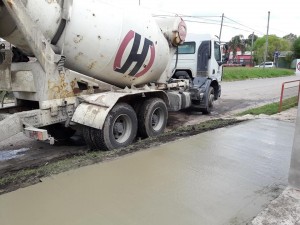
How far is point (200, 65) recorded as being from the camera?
10.7 meters

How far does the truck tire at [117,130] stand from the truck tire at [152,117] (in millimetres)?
407

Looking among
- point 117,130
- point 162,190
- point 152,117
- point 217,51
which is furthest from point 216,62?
point 162,190

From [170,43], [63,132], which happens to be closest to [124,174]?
[63,132]

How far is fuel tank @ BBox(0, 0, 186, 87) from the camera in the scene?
5340 millimetres

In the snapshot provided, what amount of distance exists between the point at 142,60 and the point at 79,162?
8.93 feet

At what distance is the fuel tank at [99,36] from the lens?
5.34 metres

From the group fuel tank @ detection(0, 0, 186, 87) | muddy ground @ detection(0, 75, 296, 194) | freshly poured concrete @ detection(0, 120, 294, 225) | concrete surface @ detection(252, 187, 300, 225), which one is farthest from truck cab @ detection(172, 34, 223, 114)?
concrete surface @ detection(252, 187, 300, 225)

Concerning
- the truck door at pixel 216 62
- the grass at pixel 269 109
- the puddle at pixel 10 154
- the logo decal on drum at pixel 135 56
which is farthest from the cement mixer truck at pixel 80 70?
the grass at pixel 269 109

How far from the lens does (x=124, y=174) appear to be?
15.2 ft

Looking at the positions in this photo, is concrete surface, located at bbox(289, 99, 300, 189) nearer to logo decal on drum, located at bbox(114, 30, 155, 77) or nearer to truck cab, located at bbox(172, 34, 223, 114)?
logo decal on drum, located at bbox(114, 30, 155, 77)

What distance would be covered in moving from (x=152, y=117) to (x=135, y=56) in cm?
150

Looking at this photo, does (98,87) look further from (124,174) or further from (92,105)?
(124,174)

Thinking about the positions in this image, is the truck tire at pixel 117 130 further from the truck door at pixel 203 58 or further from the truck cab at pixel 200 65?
the truck door at pixel 203 58

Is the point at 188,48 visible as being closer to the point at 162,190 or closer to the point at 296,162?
the point at 296,162
